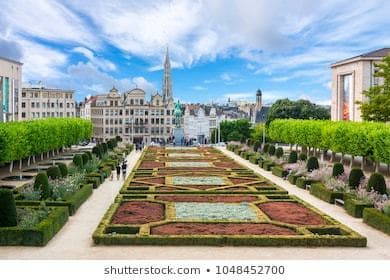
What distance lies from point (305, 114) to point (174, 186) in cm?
8329

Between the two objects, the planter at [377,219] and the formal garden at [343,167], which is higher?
the formal garden at [343,167]

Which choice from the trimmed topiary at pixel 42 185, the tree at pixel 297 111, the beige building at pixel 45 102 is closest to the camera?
the trimmed topiary at pixel 42 185

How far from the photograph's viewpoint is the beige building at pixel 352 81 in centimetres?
9100

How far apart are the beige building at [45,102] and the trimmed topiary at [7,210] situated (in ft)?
375

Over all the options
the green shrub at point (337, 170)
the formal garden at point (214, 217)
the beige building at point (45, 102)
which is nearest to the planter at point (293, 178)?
the formal garden at point (214, 217)

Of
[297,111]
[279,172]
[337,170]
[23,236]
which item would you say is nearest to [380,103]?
[279,172]

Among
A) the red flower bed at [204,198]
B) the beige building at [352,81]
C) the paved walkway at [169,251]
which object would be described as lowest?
the paved walkway at [169,251]

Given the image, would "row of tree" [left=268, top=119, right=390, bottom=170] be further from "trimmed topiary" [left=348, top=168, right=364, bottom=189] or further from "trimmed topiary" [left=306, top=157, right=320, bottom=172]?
"trimmed topiary" [left=348, top=168, right=364, bottom=189]

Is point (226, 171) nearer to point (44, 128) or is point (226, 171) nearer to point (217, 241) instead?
point (44, 128)

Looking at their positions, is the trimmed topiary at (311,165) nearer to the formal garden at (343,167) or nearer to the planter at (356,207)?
the formal garden at (343,167)

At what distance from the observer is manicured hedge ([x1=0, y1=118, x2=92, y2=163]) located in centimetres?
4372

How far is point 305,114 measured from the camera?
116 metres

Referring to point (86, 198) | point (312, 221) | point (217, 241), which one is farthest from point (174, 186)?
point (217, 241)

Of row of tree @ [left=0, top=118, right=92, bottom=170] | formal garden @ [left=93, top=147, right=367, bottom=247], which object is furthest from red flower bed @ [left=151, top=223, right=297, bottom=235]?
A: row of tree @ [left=0, top=118, right=92, bottom=170]
